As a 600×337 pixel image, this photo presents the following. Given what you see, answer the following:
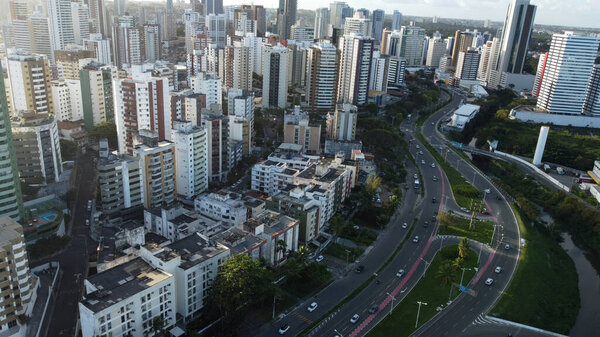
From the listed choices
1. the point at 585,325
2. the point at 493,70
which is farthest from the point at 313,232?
the point at 493,70

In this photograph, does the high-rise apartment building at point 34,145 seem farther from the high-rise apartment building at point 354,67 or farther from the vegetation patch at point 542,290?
the high-rise apartment building at point 354,67

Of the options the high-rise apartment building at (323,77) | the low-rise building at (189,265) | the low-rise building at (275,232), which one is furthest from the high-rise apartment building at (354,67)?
the low-rise building at (189,265)

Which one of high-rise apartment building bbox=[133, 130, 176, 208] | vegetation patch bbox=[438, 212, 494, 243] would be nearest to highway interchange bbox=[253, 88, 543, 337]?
vegetation patch bbox=[438, 212, 494, 243]

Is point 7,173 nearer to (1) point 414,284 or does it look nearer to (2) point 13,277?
(2) point 13,277

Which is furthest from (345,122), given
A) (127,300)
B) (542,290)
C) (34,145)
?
(127,300)

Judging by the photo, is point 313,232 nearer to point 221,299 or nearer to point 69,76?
point 221,299
